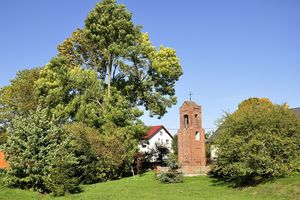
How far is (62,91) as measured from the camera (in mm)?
38031

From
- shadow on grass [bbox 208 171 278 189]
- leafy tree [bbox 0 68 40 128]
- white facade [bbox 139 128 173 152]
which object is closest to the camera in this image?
shadow on grass [bbox 208 171 278 189]

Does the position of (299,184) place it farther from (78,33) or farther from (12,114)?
(12,114)

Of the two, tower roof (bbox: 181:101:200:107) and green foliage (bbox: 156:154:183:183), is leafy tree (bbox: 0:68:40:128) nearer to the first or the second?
tower roof (bbox: 181:101:200:107)

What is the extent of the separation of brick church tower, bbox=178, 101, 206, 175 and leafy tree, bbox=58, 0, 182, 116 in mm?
1956

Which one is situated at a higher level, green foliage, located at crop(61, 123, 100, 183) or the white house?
the white house

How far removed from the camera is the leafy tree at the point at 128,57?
38.8 metres

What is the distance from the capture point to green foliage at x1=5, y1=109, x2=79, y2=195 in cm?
2662

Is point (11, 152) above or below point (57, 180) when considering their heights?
above

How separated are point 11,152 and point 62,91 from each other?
1139 centimetres

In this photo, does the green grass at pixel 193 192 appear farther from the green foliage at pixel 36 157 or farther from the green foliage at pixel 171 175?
the green foliage at pixel 171 175

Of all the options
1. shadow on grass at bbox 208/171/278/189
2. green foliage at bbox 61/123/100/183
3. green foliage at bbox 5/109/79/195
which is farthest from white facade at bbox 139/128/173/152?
green foliage at bbox 5/109/79/195

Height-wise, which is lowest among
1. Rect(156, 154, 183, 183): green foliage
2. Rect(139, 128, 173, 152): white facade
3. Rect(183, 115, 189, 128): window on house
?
Rect(156, 154, 183, 183): green foliage

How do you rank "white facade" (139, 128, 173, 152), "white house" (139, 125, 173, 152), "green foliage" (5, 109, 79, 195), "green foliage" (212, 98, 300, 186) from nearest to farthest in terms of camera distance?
"green foliage" (212, 98, 300, 186) < "green foliage" (5, 109, 79, 195) < "white house" (139, 125, 173, 152) < "white facade" (139, 128, 173, 152)

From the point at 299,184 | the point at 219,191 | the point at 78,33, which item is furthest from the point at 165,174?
the point at 78,33
